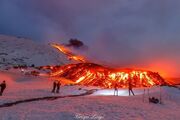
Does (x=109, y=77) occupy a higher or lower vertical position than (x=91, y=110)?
higher

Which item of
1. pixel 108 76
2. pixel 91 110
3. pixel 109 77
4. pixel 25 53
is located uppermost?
pixel 25 53

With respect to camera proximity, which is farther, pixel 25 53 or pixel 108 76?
pixel 25 53

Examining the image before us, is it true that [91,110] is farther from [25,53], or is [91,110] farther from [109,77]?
[25,53]

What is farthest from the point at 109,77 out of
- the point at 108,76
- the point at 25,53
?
the point at 25,53

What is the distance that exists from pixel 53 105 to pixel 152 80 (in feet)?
140

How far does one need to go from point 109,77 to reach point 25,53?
36.7 m

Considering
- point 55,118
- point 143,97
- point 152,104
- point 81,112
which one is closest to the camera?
point 55,118

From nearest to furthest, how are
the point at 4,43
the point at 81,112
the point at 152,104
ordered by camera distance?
the point at 81,112, the point at 152,104, the point at 4,43

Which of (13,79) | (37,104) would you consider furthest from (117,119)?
(13,79)

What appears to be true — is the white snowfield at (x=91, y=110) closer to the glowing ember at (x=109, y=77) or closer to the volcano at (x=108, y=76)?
the volcano at (x=108, y=76)

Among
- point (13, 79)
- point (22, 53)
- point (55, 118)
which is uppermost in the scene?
point (22, 53)

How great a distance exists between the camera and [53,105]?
33.7 metres

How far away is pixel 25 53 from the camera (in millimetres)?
103500

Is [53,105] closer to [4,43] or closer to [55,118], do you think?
→ [55,118]
